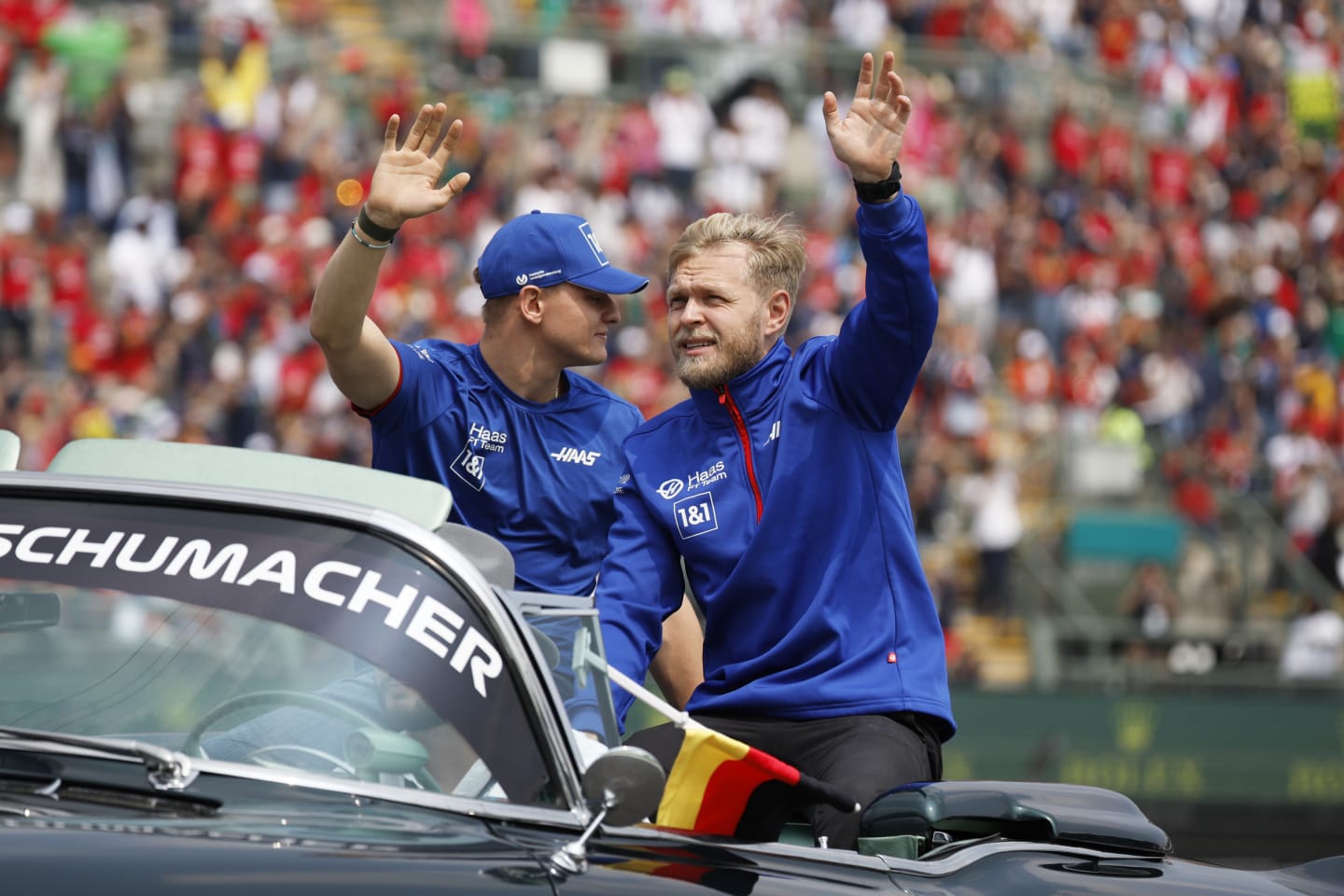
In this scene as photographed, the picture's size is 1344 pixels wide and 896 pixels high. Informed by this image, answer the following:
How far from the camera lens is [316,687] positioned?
3.10 meters

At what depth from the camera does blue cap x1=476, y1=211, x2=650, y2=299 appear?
533 cm

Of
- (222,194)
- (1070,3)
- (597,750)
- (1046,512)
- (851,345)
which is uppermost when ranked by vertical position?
(1070,3)

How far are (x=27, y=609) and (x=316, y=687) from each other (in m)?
0.54

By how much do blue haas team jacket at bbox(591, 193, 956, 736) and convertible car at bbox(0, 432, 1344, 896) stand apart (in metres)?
1.09

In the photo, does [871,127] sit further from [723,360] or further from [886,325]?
[723,360]

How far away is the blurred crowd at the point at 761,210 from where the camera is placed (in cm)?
1522

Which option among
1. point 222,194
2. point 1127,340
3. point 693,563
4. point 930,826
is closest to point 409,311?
point 222,194

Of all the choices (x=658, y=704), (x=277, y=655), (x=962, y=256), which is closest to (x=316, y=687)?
(x=277, y=655)

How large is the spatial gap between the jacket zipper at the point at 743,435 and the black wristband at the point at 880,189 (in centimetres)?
62

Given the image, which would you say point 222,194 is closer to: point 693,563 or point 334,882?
point 693,563

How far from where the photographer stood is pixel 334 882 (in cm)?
268

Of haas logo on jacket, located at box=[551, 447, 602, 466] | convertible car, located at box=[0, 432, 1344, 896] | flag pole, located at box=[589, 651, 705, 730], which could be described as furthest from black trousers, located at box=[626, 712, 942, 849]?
haas logo on jacket, located at box=[551, 447, 602, 466]

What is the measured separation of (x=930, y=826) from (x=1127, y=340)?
612 inches

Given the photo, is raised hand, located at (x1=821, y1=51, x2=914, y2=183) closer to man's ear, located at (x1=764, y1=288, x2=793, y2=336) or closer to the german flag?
man's ear, located at (x1=764, y1=288, x2=793, y2=336)
